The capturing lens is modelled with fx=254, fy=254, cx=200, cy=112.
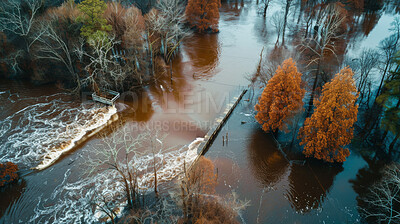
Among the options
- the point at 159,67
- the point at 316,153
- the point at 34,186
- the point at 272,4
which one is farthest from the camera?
the point at 272,4

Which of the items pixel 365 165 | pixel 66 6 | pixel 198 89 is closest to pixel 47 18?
pixel 66 6

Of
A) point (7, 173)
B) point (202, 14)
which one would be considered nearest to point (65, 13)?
point (7, 173)

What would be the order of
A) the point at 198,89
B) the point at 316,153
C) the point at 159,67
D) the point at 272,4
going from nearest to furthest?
the point at 316,153, the point at 198,89, the point at 159,67, the point at 272,4

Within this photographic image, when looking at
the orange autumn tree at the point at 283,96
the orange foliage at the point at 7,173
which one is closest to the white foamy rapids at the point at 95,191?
the orange foliage at the point at 7,173

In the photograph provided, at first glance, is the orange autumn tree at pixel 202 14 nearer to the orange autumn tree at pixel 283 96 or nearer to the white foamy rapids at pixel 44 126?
the white foamy rapids at pixel 44 126

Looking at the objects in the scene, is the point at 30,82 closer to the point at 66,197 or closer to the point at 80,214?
the point at 66,197
